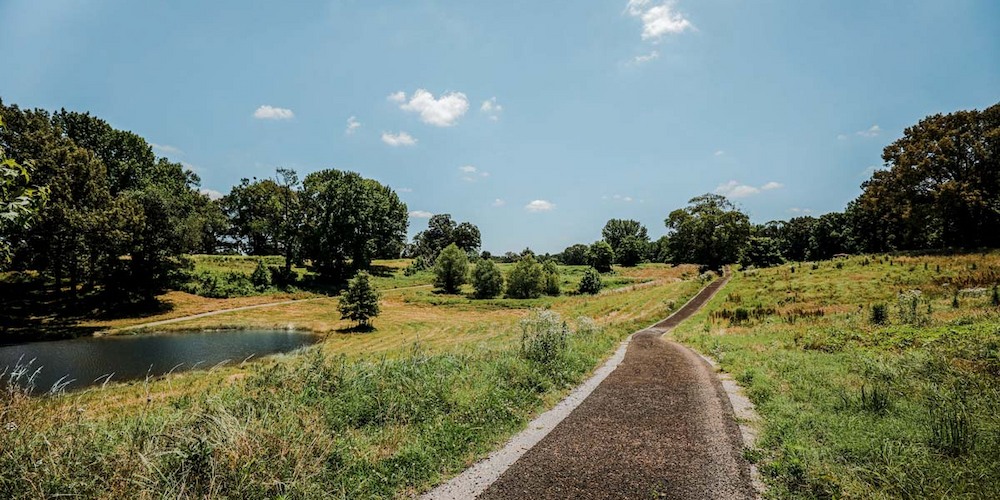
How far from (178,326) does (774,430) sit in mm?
→ 45054

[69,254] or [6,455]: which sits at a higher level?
[69,254]

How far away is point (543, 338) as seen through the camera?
1300 cm

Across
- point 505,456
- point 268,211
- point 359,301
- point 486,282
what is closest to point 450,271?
point 486,282

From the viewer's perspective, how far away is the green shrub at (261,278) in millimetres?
52219

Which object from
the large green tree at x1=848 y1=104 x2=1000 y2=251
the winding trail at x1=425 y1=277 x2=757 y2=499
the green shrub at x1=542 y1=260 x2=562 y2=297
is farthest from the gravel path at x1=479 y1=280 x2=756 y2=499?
the green shrub at x1=542 y1=260 x2=562 y2=297

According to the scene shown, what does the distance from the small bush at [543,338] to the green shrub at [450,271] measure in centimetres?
5165

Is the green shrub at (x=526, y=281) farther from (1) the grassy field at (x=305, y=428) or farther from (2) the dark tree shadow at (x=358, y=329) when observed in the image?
(1) the grassy field at (x=305, y=428)

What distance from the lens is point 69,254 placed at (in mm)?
34344

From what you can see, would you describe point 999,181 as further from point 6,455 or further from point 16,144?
point 16,144

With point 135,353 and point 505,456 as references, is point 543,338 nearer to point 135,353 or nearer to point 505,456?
point 505,456

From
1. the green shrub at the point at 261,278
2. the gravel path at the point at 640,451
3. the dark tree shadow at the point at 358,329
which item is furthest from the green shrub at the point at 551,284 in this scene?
the gravel path at the point at 640,451

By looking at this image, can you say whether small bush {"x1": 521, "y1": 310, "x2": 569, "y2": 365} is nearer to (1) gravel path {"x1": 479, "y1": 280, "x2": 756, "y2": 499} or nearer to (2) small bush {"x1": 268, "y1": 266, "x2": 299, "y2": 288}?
(1) gravel path {"x1": 479, "y1": 280, "x2": 756, "y2": 499}

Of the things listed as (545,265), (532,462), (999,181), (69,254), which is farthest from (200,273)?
(999,181)

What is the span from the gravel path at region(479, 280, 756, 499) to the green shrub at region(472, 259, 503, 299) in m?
51.3
